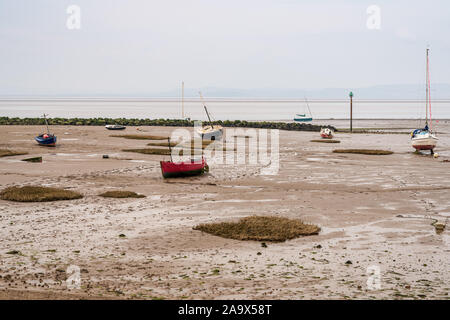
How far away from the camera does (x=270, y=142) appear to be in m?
62.4

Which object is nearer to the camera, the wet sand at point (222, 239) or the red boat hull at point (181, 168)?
the wet sand at point (222, 239)

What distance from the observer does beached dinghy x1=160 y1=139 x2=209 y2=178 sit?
3244 centimetres

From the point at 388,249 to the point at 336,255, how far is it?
6.70 feet

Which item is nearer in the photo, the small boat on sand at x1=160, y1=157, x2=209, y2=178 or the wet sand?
the wet sand

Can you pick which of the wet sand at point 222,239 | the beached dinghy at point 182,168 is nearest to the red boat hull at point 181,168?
the beached dinghy at point 182,168

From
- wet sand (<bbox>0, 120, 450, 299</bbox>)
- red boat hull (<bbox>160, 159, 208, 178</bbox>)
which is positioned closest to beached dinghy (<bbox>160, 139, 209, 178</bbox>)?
red boat hull (<bbox>160, 159, 208, 178</bbox>)

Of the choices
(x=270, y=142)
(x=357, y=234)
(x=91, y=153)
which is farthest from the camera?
(x=270, y=142)

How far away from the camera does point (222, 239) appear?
1833cm

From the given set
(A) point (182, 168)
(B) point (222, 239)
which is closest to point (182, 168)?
(A) point (182, 168)

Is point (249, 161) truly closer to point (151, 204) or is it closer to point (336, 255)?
point (151, 204)

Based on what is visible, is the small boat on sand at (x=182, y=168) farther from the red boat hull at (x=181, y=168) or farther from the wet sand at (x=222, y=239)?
the wet sand at (x=222, y=239)

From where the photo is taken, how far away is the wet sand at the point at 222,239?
13.4 m

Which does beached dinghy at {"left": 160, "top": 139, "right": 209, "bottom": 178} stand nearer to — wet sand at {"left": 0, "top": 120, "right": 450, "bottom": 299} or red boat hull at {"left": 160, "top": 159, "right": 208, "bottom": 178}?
red boat hull at {"left": 160, "top": 159, "right": 208, "bottom": 178}

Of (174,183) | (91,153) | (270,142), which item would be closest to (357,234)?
(174,183)
